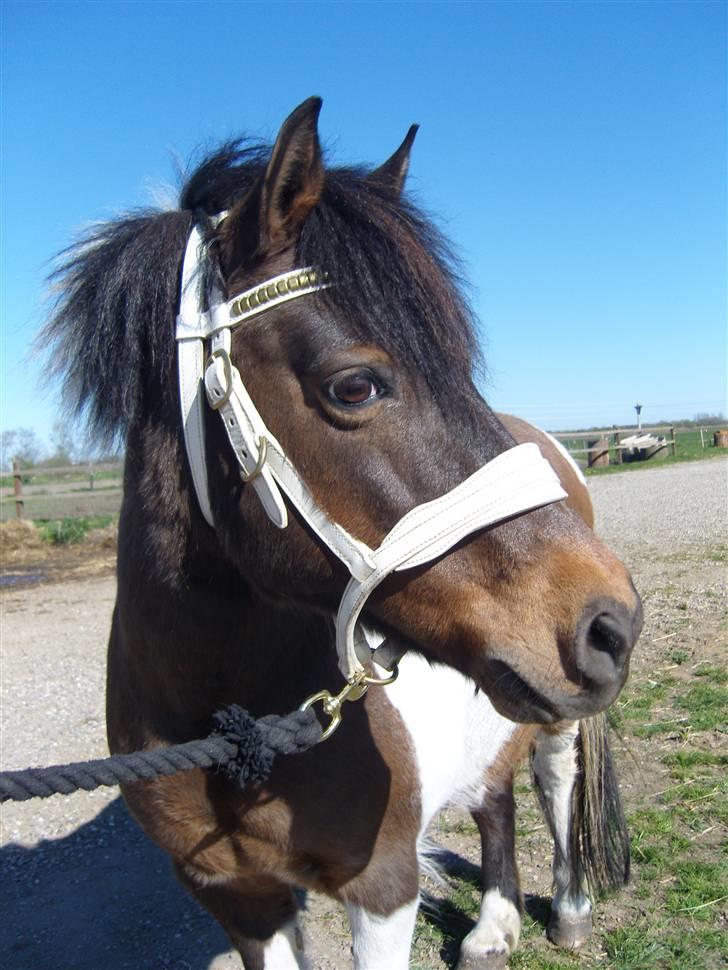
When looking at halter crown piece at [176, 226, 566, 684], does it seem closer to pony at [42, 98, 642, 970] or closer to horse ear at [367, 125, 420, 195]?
pony at [42, 98, 642, 970]

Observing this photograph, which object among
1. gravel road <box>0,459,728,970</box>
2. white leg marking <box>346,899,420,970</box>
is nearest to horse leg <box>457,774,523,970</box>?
gravel road <box>0,459,728,970</box>

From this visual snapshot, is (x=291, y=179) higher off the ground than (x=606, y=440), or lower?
higher

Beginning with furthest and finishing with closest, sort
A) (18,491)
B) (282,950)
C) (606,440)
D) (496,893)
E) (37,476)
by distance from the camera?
(606,440)
(37,476)
(18,491)
(496,893)
(282,950)

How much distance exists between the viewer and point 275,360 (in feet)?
5.64

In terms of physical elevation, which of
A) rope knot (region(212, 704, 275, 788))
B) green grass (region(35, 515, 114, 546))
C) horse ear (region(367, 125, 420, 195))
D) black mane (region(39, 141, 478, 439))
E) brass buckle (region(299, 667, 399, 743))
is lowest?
green grass (region(35, 515, 114, 546))

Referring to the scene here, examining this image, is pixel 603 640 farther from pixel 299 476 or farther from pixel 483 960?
pixel 483 960

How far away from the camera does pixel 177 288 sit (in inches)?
74.3

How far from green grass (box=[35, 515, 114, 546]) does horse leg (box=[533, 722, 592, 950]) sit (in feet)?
43.3

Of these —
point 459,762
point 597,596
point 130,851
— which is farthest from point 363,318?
point 130,851

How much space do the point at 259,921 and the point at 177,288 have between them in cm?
204

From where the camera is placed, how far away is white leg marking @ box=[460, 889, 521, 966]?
10.7 ft

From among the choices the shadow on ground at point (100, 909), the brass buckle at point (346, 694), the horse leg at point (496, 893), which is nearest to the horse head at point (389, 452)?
the brass buckle at point (346, 694)

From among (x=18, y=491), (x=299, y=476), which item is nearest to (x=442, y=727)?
(x=299, y=476)

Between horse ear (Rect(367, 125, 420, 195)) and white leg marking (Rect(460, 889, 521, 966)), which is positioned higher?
horse ear (Rect(367, 125, 420, 195))
